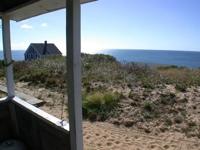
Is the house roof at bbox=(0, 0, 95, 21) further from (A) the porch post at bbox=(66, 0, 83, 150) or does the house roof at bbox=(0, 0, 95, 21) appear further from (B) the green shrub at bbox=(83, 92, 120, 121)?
(B) the green shrub at bbox=(83, 92, 120, 121)

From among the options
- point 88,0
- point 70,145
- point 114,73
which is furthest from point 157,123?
point 114,73

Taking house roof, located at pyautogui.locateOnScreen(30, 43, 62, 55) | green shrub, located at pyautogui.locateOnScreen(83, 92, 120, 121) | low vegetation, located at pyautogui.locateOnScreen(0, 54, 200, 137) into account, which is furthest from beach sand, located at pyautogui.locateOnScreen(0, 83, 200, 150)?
house roof, located at pyautogui.locateOnScreen(30, 43, 62, 55)

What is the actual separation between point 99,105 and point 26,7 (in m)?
4.09

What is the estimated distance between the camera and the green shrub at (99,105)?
6.11 metres

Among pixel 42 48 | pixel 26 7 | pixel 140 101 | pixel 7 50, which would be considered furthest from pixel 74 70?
pixel 42 48

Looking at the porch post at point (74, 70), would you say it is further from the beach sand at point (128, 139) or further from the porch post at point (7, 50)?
the beach sand at point (128, 139)

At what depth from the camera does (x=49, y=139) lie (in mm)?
2908

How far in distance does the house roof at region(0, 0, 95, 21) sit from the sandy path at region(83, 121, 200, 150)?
7.70ft

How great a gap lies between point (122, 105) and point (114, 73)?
4.79m

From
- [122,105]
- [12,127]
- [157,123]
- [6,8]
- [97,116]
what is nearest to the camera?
[6,8]

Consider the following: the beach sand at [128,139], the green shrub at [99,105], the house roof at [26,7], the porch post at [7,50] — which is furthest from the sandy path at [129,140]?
the house roof at [26,7]

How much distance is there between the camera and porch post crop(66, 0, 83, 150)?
7.18 ft

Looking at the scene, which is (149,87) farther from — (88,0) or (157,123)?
(88,0)

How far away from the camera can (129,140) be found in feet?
15.6
